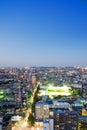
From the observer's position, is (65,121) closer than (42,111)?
Yes

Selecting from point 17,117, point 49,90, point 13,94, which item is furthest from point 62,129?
point 49,90

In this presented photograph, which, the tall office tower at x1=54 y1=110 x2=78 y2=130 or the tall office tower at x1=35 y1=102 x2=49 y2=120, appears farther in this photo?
the tall office tower at x1=35 y1=102 x2=49 y2=120

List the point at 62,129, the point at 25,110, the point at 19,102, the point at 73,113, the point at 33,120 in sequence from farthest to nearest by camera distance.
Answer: the point at 19,102, the point at 25,110, the point at 33,120, the point at 73,113, the point at 62,129

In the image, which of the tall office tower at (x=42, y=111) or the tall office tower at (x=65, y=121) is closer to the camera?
the tall office tower at (x=65, y=121)

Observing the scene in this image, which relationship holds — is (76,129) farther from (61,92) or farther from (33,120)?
(61,92)

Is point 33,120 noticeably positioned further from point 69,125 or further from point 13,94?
point 13,94

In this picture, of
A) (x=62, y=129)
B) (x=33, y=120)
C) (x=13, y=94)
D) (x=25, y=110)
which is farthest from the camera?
(x=13, y=94)

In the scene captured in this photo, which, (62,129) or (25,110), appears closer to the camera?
(62,129)
